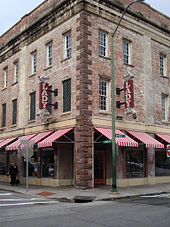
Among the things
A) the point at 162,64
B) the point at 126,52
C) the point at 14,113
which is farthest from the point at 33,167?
the point at 162,64

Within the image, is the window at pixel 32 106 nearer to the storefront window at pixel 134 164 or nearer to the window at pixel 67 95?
the window at pixel 67 95

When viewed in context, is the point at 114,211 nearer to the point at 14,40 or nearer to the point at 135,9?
the point at 135,9

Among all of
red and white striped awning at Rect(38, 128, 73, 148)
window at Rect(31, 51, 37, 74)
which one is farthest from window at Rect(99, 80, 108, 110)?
window at Rect(31, 51, 37, 74)

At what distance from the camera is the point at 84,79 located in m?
17.4

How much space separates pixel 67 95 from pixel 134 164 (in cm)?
651

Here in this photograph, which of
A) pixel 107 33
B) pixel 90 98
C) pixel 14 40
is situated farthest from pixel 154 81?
pixel 14 40

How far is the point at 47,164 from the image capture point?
64.2 ft

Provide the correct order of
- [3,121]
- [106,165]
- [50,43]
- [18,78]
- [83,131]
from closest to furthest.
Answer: [83,131] < [106,165] < [50,43] < [18,78] < [3,121]

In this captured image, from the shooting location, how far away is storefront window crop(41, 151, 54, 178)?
62.7 feet

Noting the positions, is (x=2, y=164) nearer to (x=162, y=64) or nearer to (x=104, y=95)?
(x=104, y=95)

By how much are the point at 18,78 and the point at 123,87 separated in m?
9.81

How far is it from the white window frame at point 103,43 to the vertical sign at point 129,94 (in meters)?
2.57

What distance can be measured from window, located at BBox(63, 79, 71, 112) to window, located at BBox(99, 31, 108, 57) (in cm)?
297

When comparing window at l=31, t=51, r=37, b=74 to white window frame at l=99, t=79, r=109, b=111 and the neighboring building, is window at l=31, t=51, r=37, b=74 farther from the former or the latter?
white window frame at l=99, t=79, r=109, b=111
